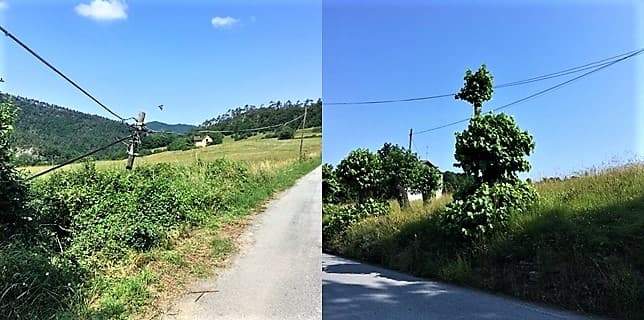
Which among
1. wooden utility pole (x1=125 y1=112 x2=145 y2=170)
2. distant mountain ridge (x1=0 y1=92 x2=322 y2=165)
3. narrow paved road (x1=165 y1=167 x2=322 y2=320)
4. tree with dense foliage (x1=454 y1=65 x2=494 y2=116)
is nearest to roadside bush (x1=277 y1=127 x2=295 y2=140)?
distant mountain ridge (x1=0 y1=92 x2=322 y2=165)

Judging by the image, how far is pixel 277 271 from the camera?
2.01m

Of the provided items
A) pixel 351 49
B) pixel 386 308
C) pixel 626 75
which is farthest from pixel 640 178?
pixel 351 49

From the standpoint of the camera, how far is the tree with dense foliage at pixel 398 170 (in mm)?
2186

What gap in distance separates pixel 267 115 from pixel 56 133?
2.55ft

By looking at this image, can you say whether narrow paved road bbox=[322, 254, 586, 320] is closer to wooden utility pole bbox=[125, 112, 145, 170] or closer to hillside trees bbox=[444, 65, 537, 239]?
hillside trees bbox=[444, 65, 537, 239]

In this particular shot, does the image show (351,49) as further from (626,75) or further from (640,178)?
(640,178)

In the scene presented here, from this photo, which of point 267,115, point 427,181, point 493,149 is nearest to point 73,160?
point 267,115

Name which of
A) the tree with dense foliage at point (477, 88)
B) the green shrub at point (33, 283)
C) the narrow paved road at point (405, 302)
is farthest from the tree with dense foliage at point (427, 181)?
the green shrub at point (33, 283)

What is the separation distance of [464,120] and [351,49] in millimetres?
914

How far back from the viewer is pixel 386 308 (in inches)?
86.0

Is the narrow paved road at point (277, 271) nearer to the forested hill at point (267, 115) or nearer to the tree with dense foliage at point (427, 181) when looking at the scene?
the forested hill at point (267, 115)

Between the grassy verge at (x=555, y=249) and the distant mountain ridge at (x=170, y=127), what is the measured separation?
0.77 meters

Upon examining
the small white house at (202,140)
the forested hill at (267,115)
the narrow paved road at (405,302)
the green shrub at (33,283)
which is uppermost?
the forested hill at (267,115)

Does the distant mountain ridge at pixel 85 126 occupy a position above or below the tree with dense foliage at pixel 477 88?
below
